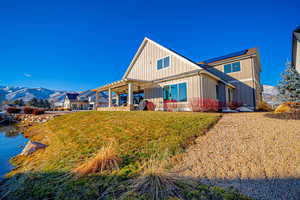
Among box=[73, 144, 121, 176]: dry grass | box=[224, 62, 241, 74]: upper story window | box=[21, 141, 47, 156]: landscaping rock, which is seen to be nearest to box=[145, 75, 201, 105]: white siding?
box=[224, 62, 241, 74]: upper story window

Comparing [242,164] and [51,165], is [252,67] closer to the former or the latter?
[242,164]

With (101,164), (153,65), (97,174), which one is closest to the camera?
(97,174)

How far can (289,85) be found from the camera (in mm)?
9234

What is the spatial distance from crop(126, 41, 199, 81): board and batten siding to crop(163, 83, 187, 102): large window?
1.23 metres

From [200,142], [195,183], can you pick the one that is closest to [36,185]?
[195,183]

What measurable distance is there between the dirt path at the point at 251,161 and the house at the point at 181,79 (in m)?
5.54

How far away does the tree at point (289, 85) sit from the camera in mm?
8930

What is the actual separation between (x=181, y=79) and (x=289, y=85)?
7.76m

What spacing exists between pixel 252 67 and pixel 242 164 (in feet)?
44.9

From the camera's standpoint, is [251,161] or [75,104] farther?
[75,104]

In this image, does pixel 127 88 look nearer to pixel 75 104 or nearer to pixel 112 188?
pixel 112 188

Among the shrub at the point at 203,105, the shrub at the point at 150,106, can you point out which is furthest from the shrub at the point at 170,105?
the shrub at the point at 203,105

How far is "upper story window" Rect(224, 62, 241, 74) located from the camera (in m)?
13.2

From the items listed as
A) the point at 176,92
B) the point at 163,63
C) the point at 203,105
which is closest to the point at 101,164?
the point at 203,105
